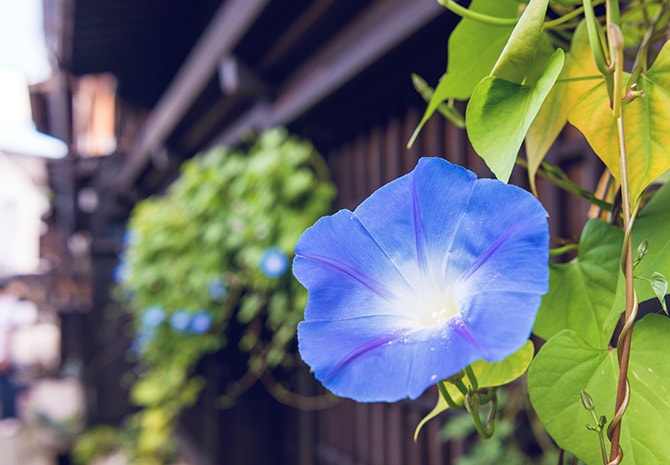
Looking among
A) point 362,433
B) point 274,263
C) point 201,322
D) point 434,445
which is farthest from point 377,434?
point 201,322

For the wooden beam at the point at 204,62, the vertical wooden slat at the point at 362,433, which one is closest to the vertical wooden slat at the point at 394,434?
the vertical wooden slat at the point at 362,433

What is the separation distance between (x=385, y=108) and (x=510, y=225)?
1.49 meters

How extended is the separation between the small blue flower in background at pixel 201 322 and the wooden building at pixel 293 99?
402 millimetres

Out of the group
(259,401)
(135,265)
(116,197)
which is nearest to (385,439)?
(259,401)

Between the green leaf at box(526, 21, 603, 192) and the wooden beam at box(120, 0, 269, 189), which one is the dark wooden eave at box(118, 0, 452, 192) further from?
the green leaf at box(526, 21, 603, 192)

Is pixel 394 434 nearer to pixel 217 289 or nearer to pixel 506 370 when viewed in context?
pixel 217 289

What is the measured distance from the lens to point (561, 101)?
0.44m

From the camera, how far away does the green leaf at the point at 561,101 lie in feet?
1.42

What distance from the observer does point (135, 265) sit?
3223mm

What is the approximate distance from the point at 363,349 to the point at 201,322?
2303 millimetres

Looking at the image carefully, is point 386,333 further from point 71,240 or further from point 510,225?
point 71,240

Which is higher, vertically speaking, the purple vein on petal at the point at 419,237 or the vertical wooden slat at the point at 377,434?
the purple vein on petal at the point at 419,237

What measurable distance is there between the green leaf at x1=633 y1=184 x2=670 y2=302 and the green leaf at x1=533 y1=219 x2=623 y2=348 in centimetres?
2

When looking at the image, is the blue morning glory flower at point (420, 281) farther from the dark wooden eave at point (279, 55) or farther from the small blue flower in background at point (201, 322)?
the small blue flower in background at point (201, 322)
